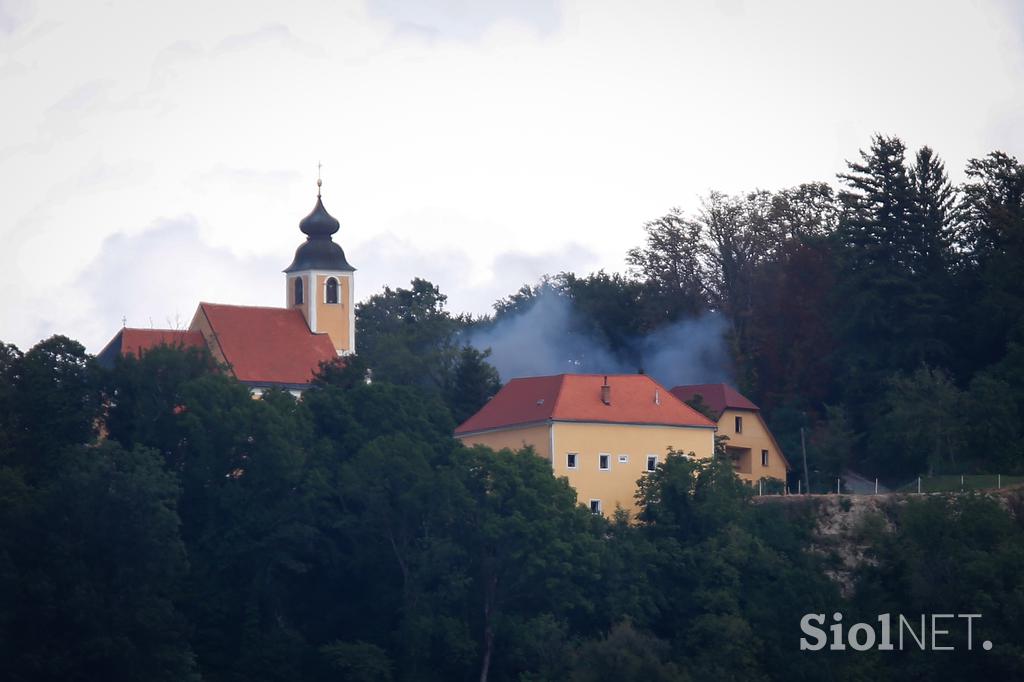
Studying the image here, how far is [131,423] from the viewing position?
266ft

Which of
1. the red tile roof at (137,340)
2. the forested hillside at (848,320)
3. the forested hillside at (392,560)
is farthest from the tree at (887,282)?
the red tile roof at (137,340)

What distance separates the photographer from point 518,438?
81.7 metres

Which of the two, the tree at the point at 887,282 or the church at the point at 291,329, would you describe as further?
the church at the point at 291,329

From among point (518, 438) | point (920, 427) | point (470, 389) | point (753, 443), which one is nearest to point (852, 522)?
point (920, 427)

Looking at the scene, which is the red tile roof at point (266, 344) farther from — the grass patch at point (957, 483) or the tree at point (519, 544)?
the grass patch at point (957, 483)

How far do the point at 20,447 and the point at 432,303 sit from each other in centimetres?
4041

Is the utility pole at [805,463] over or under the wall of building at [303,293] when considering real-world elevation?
under

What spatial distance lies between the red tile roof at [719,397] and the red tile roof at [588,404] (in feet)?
7.56

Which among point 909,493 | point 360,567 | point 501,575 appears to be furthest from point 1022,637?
point 360,567

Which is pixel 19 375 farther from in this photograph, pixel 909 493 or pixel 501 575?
pixel 909 493

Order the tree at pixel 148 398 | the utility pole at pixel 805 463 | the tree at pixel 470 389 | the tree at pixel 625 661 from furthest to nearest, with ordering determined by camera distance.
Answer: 1. the tree at pixel 470 389
2. the utility pole at pixel 805 463
3. the tree at pixel 148 398
4. the tree at pixel 625 661

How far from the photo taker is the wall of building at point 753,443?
3346 inches

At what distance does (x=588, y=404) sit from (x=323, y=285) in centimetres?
2204

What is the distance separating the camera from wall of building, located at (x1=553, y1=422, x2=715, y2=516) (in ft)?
262
